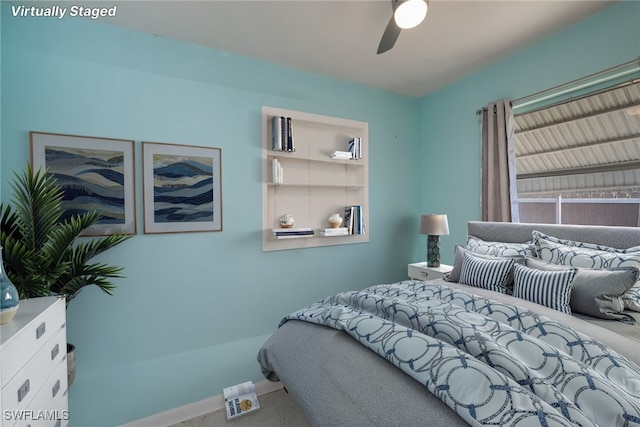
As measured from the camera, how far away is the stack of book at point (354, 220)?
293 centimetres

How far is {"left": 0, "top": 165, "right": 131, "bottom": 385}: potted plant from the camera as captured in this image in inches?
57.9

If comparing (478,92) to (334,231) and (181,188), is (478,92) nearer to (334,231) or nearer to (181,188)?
(334,231)

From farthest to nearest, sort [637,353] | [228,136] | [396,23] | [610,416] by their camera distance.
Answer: [228,136]
[396,23]
[637,353]
[610,416]

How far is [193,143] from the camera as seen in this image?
228 centimetres

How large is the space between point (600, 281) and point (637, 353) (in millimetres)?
439

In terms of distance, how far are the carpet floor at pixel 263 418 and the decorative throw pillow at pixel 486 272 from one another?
1509mm

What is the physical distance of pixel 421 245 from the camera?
11.5 feet

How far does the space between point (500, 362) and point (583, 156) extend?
2.23 meters

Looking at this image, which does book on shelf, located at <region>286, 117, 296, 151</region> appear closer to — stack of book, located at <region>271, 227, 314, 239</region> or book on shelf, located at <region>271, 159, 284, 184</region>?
book on shelf, located at <region>271, 159, 284, 184</region>

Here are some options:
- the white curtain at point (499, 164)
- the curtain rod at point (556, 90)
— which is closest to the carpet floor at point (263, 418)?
the white curtain at point (499, 164)

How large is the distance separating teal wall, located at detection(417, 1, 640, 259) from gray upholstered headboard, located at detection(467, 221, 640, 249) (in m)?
0.43

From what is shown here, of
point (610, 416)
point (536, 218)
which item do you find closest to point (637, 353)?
point (610, 416)

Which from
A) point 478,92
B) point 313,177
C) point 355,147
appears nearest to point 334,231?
point 313,177

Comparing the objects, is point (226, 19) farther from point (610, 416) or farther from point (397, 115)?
point (610, 416)
